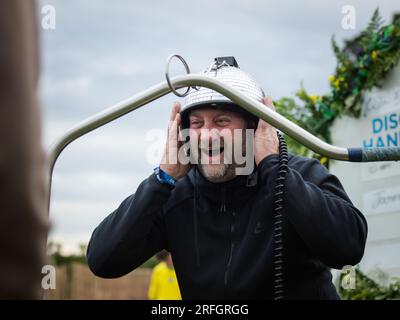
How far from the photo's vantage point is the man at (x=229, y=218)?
308cm

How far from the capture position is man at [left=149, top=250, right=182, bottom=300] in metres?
8.31

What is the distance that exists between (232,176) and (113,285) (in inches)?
626

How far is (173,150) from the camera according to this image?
11.1 ft

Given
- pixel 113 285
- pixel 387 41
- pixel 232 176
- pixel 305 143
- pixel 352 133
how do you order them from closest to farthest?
pixel 305 143 < pixel 232 176 < pixel 387 41 < pixel 352 133 < pixel 113 285

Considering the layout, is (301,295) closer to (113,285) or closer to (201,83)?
(201,83)

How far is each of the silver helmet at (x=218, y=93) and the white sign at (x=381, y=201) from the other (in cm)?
188

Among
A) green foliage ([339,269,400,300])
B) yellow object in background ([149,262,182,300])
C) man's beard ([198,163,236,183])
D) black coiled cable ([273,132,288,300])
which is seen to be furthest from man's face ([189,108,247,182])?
yellow object in background ([149,262,182,300])

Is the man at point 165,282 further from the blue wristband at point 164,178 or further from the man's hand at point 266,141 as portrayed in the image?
the man's hand at point 266,141

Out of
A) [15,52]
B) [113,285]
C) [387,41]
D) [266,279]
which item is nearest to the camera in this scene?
[15,52]

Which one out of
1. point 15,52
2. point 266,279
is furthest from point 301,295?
point 15,52

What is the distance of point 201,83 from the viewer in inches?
115

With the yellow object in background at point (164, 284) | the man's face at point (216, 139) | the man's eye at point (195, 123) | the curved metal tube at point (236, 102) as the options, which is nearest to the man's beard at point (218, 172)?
the man's face at point (216, 139)

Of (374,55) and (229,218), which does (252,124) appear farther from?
(374,55)

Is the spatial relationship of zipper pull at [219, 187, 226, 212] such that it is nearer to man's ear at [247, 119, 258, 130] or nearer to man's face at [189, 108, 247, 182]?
man's face at [189, 108, 247, 182]
